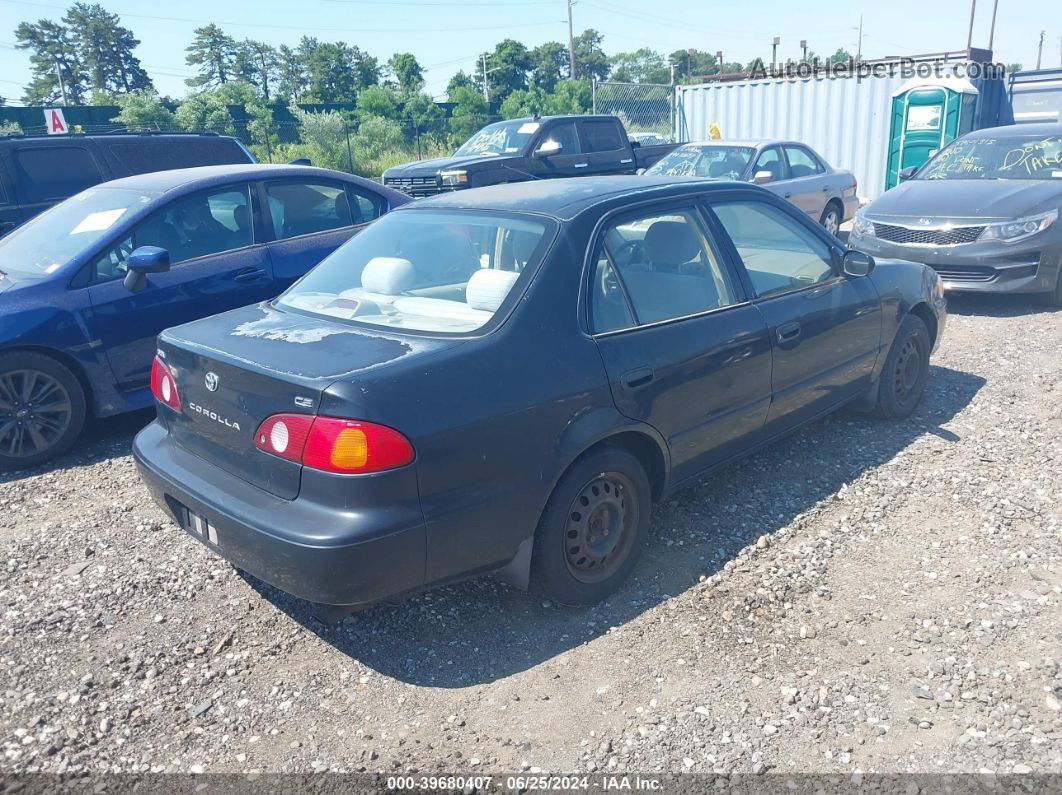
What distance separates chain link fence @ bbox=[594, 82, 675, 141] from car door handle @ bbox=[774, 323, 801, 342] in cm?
1794

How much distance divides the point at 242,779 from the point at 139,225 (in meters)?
3.92

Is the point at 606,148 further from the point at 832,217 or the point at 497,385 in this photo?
the point at 497,385

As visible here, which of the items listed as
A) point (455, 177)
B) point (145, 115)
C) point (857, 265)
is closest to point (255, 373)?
point (857, 265)

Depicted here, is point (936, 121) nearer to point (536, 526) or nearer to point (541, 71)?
point (536, 526)

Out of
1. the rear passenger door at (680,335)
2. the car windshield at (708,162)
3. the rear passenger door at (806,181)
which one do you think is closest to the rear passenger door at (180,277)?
the rear passenger door at (680,335)

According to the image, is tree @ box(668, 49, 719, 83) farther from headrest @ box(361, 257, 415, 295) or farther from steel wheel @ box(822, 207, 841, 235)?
headrest @ box(361, 257, 415, 295)

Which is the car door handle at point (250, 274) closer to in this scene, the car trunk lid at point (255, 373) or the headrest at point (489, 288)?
the car trunk lid at point (255, 373)

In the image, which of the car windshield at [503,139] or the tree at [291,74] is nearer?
the car windshield at [503,139]

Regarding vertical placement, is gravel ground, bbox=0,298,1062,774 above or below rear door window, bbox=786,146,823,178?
below

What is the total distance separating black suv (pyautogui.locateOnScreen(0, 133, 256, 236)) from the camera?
7.80m

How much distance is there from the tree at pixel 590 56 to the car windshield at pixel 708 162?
270 ft

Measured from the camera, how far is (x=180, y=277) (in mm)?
5387

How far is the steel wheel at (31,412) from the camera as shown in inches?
192

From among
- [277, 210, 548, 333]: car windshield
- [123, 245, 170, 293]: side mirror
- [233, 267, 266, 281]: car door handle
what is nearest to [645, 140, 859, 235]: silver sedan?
[233, 267, 266, 281]: car door handle
